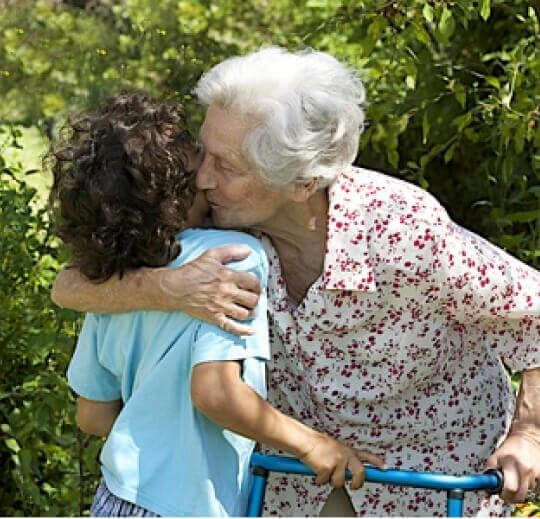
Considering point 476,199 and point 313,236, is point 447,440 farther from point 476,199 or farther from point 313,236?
point 476,199

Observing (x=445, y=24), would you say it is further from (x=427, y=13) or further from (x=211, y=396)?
(x=211, y=396)

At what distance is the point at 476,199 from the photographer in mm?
4691

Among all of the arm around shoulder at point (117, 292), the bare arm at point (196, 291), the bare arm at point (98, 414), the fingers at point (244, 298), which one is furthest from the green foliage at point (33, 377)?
the fingers at point (244, 298)

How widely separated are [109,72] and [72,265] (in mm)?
2854

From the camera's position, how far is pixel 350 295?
2793 mm

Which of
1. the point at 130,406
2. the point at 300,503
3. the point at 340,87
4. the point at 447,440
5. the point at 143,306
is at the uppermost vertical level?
the point at 340,87

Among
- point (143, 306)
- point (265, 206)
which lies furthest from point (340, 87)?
point (143, 306)

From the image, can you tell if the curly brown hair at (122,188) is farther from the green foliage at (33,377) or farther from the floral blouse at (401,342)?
the green foliage at (33,377)

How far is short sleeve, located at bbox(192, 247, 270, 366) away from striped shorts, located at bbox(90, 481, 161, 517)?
0.30 meters

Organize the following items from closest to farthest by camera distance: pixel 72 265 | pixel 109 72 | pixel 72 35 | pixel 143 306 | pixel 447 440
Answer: pixel 143 306, pixel 72 265, pixel 447 440, pixel 109 72, pixel 72 35

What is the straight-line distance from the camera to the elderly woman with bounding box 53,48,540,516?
2.61m

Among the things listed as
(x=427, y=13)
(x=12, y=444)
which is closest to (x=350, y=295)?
(x=427, y=13)

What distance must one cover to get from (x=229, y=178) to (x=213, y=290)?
10.4 inches

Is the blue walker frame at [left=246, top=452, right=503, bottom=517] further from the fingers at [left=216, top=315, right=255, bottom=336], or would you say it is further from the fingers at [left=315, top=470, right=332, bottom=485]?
the fingers at [left=216, top=315, right=255, bottom=336]
